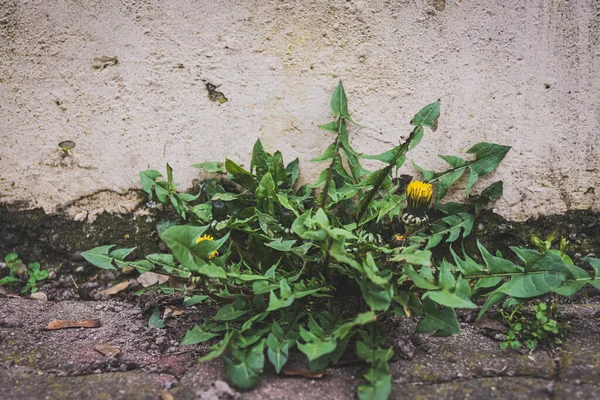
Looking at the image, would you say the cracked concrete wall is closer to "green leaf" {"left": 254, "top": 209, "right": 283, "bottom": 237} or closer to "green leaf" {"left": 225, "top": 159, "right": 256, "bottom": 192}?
"green leaf" {"left": 225, "top": 159, "right": 256, "bottom": 192}

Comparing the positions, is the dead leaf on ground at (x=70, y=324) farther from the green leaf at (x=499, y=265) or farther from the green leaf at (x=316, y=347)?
the green leaf at (x=499, y=265)

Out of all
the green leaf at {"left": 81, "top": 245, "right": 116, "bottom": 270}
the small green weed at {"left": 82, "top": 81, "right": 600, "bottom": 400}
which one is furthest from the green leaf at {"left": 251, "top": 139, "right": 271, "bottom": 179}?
the green leaf at {"left": 81, "top": 245, "right": 116, "bottom": 270}

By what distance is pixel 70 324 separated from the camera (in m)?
1.79

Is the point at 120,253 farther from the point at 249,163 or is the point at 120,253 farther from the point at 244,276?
the point at 249,163

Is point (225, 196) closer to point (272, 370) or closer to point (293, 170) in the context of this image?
point (293, 170)

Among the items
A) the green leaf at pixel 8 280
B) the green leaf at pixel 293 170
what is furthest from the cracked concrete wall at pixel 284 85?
the green leaf at pixel 8 280

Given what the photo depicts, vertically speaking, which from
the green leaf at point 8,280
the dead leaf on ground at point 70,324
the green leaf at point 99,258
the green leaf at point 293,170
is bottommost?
the green leaf at point 8,280

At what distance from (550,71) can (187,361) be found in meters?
1.84

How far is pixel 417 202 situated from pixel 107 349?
1289mm

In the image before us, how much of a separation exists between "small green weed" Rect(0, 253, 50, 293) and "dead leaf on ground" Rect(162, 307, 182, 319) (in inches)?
28.1

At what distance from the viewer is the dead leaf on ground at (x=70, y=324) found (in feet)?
5.78

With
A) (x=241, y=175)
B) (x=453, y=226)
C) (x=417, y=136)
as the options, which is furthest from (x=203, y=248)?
(x=453, y=226)

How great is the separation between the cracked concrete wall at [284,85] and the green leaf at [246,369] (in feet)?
3.05

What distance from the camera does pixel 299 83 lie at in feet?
6.49
